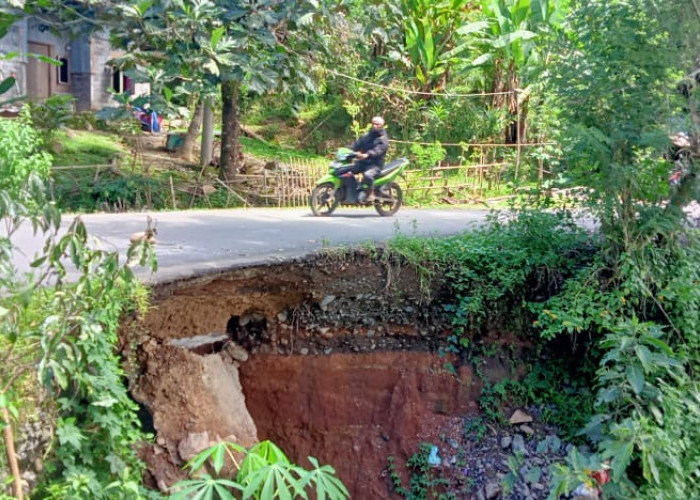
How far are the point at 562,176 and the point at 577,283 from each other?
1.21 m

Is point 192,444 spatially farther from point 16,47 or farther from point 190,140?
point 16,47

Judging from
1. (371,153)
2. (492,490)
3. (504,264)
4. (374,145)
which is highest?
(374,145)

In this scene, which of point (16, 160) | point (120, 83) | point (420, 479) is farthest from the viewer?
point (120, 83)

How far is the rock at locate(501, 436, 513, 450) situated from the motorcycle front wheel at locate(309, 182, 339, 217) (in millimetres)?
4769

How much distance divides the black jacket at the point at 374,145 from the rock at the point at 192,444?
19.3ft

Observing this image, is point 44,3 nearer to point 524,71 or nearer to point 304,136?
point 524,71

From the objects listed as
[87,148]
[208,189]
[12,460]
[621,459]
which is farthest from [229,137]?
[12,460]

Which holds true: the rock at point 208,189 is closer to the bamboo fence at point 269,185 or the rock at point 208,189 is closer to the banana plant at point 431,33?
the bamboo fence at point 269,185

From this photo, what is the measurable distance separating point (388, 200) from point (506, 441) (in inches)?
191

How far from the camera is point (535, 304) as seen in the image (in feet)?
Answer: 24.2

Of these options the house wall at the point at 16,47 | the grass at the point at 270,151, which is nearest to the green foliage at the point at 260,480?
the grass at the point at 270,151

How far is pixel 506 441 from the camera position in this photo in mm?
7293

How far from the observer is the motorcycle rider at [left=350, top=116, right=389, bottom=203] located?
35.0 feet

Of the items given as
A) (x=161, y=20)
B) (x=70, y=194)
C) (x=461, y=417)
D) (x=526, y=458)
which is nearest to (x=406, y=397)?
(x=461, y=417)
